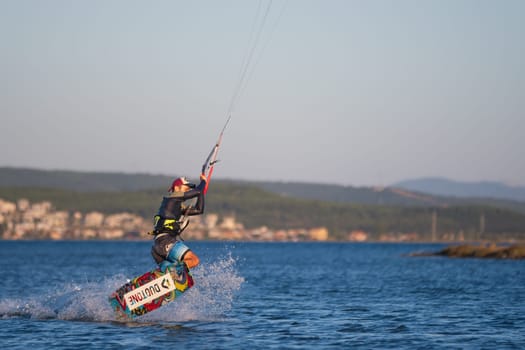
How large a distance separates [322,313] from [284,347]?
20.3 ft

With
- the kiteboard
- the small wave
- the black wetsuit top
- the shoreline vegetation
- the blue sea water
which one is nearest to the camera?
the blue sea water

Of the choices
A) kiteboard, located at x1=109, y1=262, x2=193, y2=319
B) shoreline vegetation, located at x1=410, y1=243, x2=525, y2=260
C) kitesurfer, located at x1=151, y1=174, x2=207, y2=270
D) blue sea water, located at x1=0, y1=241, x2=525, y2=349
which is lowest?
shoreline vegetation, located at x1=410, y1=243, x2=525, y2=260

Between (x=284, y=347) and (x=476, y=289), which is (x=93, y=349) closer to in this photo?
(x=284, y=347)

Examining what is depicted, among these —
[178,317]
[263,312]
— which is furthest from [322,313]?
[178,317]

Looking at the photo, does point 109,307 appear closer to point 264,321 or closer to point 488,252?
point 264,321

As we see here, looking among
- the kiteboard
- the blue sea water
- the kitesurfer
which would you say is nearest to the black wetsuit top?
the kitesurfer

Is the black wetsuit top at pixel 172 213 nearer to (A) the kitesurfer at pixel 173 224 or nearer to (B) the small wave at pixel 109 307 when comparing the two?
(A) the kitesurfer at pixel 173 224

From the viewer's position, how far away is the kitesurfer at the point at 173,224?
63.4 feet

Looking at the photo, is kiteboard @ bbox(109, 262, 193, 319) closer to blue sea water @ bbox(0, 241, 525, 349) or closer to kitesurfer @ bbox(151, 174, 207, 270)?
kitesurfer @ bbox(151, 174, 207, 270)

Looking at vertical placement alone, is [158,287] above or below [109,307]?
above

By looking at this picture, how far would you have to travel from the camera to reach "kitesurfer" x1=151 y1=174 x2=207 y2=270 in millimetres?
19312

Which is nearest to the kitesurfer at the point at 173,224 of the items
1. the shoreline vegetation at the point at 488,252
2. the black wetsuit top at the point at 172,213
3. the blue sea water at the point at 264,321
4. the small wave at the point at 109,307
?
the black wetsuit top at the point at 172,213

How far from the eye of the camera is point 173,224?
Result: 19.5 metres

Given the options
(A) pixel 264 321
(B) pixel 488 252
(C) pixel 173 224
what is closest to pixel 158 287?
(C) pixel 173 224
